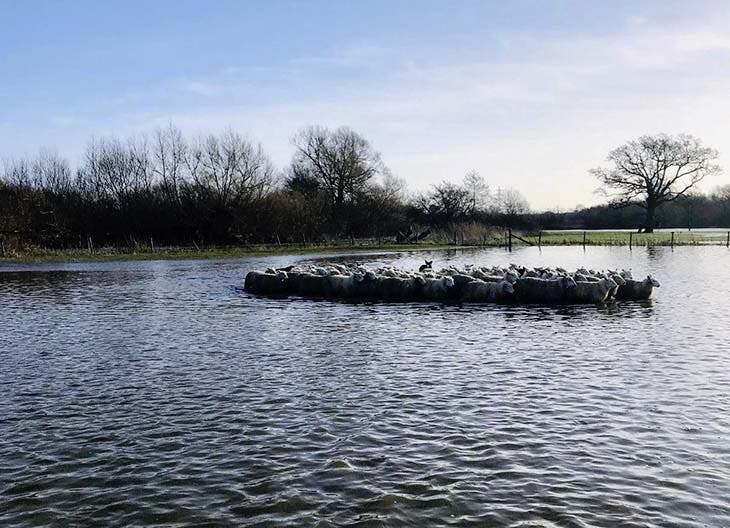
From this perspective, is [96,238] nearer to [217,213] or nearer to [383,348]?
[217,213]

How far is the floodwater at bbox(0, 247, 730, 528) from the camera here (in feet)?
20.8

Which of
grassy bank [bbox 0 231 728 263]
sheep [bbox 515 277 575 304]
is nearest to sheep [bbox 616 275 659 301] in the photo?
sheep [bbox 515 277 575 304]

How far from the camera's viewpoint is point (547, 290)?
2194 cm

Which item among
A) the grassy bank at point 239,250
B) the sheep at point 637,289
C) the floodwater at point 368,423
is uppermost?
the grassy bank at point 239,250

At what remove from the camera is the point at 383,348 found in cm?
1424

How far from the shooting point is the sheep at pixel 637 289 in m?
22.3

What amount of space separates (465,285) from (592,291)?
4.05m

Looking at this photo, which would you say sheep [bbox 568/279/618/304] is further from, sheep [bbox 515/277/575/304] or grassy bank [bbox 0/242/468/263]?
grassy bank [bbox 0/242/468/263]

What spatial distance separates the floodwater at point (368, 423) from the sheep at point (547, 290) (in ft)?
12.2

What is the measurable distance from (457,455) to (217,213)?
58.8 m

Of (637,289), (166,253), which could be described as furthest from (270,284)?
(166,253)

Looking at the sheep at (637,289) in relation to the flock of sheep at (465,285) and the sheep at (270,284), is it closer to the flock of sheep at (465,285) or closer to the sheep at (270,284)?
the flock of sheep at (465,285)

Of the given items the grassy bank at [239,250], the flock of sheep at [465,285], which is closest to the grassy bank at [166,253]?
the grassy bank at [239,250]

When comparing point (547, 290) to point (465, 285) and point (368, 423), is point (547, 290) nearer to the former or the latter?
point (465, 285)
